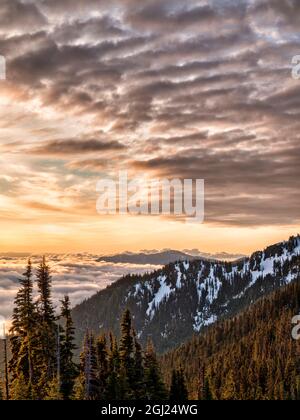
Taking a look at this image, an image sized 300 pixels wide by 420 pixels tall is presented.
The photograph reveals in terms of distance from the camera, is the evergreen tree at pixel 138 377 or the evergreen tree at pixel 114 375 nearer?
the evergreen tree at pixel 114 375

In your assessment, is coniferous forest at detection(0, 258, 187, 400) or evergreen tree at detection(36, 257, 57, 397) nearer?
coniferous forest at detection(0, 258, 187, 400)

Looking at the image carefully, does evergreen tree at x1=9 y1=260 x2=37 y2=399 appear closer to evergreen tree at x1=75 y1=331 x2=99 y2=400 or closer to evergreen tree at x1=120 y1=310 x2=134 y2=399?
evergreen tree at x1=75 y1=331 x2=99 y2=400

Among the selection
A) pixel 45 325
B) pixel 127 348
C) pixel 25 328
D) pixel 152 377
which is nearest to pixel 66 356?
pixel 45 325

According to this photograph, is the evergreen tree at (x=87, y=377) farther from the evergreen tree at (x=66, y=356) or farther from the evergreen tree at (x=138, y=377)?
the evergreen tree at (x=138, y=377)

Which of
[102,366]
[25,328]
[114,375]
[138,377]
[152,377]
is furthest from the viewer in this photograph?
[102,366]

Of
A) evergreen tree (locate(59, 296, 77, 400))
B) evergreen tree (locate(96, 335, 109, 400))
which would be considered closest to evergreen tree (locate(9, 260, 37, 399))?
evergreen tree (locate(59, 296, 77, 400))

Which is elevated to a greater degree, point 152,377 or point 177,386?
point 152,377

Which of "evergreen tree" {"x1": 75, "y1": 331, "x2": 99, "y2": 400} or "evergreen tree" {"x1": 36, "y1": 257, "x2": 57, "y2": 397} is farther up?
Result: "evergreen tree" {"x1": 36, "y1": 257, "x2": 57, "y2": 397}

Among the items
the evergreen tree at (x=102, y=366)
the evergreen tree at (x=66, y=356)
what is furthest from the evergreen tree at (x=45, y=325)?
the evergreen tree at (x=102, y=366)

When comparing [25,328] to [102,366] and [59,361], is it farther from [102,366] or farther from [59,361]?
[102,366]

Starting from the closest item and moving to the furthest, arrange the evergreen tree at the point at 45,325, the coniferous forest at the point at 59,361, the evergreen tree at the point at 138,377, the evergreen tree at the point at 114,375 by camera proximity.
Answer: the coniferous forest at the point at 59,361 < the evergreen tree at the point at 45,325 < the evergreen tree at the point at 114,375 < the evergreen tree at the point at 138,377

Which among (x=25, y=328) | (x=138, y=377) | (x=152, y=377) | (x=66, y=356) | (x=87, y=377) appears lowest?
(x=138, y=377)

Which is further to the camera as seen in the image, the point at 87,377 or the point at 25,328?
the point at 87,377

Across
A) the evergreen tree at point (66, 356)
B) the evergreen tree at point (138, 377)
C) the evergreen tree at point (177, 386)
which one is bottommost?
the evergreen tree at point (177, 386)
